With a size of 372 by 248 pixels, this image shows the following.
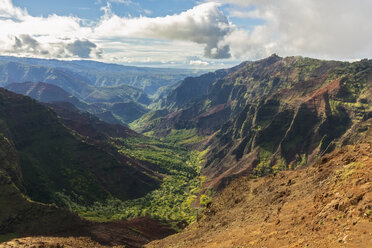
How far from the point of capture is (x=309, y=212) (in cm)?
3997

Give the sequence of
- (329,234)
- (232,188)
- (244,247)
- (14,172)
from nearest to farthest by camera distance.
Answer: (329,234)
(244,247)
(232,188)
(14,172)

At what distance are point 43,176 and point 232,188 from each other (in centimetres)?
14126

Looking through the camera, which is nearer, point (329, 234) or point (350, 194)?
point (329, 234)

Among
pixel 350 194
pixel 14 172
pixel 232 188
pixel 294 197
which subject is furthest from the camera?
pixel 14 172

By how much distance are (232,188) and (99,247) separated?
49.4m

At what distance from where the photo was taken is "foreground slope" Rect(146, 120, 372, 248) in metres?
29.8

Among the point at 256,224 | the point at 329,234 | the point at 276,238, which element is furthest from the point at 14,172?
the point at 329,234

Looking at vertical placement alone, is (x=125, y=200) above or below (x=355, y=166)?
below

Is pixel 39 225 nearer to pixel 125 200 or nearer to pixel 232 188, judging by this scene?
pixel 232 188

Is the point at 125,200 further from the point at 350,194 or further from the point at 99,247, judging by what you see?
the point at 350,194

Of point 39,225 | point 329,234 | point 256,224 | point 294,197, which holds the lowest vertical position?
point 39,225

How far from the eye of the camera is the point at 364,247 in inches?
990

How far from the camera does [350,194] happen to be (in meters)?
33.9

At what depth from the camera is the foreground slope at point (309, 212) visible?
1175 inches
